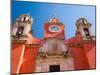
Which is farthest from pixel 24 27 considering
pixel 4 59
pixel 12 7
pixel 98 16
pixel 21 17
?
pixel 98 16

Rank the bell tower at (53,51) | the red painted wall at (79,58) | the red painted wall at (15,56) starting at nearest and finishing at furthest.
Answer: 1. the red painted wall at (15,56)
2. the bell tower at (53,51)
3. the red painted wall at (79,58)

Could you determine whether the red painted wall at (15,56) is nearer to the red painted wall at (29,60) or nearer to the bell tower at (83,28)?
the red painted wall at (29,60)

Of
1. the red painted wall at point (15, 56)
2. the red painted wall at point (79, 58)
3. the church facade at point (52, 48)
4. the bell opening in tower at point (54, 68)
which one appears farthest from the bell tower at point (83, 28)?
the red painted wall at point (15, 56)

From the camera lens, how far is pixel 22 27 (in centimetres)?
208

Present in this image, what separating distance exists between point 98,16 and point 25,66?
3.28ft

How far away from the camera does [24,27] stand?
2.09 m

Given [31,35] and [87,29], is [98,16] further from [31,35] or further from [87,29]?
[31,35]

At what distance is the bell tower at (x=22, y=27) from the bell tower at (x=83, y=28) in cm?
53

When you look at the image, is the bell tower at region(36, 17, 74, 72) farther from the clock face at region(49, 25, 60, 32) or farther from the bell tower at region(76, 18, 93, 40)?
the bell tower at region(76, 18, 93, 40)

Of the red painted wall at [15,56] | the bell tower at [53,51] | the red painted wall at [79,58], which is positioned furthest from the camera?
the red painted wall at [79,58]

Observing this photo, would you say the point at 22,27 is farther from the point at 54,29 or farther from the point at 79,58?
the point at 79,58

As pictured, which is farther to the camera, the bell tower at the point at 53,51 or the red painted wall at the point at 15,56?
the bell tower at the point at 53,51

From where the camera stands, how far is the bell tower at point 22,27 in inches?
80.5

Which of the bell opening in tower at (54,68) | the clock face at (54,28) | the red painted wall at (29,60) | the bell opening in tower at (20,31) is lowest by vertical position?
the bell opening in tower at (54,68)
